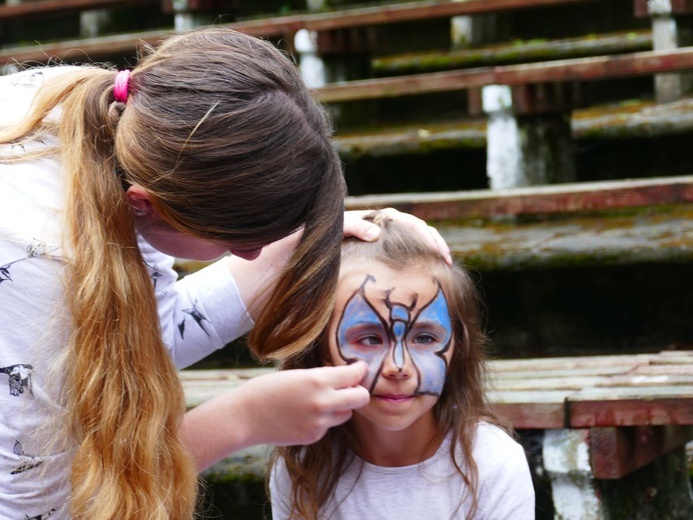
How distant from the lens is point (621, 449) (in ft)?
8.10

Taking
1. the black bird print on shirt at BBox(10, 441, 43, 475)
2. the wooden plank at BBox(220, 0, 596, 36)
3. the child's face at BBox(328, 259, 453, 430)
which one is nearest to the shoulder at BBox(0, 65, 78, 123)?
the black bird print on shirt at BBox(10, 441, 43, 475)

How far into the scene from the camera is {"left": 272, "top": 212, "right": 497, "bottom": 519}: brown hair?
7.54 ft

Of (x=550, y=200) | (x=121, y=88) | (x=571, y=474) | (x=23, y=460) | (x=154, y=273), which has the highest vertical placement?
(x=121, y=88)

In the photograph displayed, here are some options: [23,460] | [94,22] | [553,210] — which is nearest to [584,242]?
[553,210]

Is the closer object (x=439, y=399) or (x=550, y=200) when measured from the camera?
(x=439, y=399)

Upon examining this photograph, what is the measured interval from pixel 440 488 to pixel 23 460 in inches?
31.7

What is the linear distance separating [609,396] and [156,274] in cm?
99

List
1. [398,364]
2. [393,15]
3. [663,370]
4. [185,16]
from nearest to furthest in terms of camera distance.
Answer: [398,364] → [663,370] → [393,15] → [185,16]

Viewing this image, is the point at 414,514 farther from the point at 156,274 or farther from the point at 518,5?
the point at 518,5

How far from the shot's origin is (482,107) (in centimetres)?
416

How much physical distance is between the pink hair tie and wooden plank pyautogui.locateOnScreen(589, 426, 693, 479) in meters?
1.24

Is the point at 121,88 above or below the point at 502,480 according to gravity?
above

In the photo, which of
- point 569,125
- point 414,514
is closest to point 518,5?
point 569,125

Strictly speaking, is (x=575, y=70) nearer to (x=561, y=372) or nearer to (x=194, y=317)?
(x=561, y=372)
